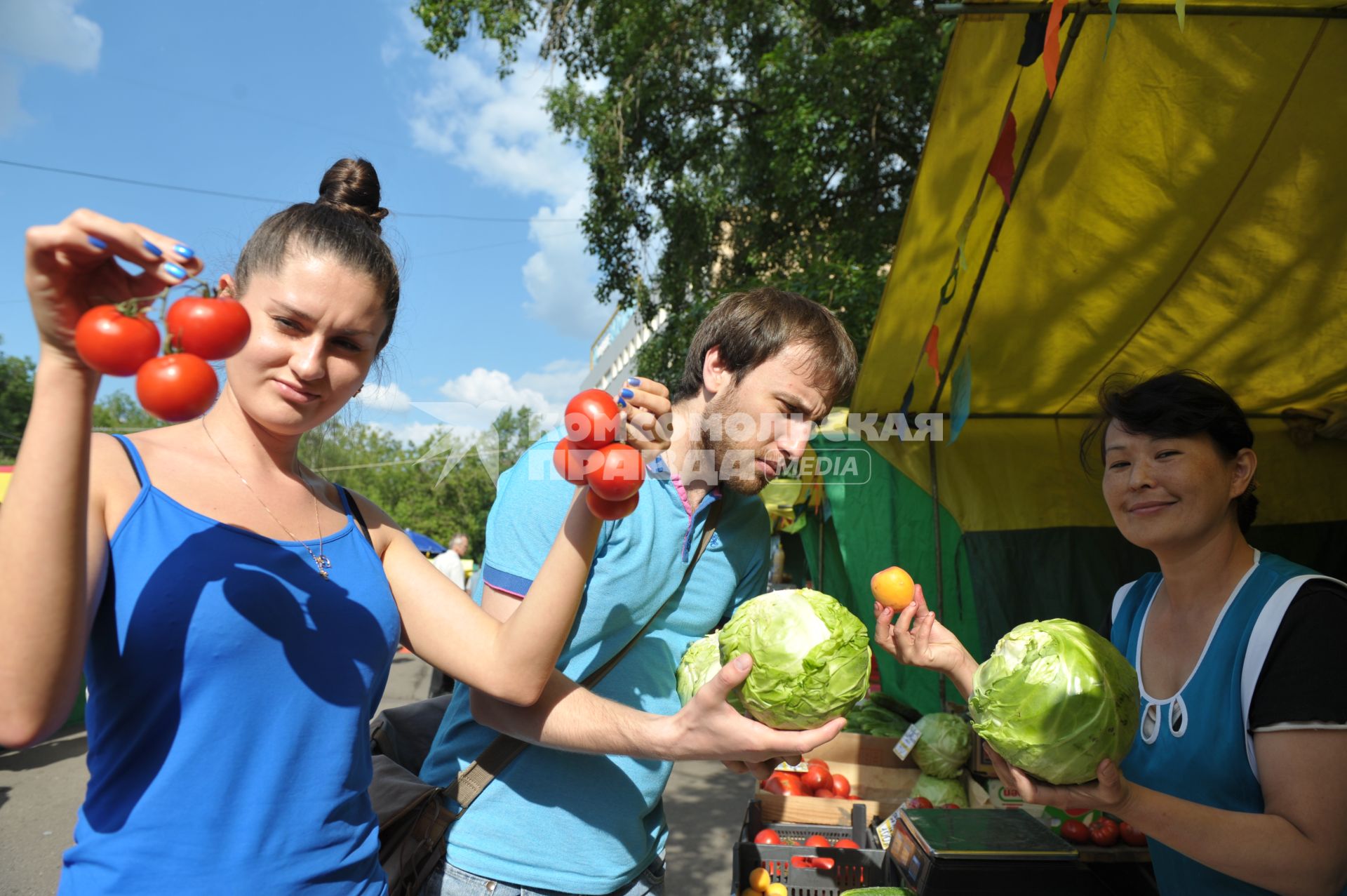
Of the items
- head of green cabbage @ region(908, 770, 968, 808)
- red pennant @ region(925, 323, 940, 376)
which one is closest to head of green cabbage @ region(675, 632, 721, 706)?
red pennant @ region(925, 323, 940, 376)

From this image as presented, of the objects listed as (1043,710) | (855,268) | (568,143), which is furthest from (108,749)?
(568,143)

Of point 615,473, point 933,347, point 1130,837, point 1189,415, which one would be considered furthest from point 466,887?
point 933,347

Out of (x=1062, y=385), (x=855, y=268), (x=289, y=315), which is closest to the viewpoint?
(x=289, y=315)

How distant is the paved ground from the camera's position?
5.34 meters

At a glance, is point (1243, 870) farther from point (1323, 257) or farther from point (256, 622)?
point (1323, 257)

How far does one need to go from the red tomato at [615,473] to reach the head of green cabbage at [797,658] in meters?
0.70

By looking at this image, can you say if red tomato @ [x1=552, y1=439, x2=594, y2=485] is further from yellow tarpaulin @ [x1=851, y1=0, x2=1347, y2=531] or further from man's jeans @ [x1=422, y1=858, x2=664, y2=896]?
yellow tarpaulin @ [x1=851, y1=0, x2=1347, y2=531]

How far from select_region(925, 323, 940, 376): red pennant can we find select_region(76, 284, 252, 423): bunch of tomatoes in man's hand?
361cm

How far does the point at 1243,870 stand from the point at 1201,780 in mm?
282

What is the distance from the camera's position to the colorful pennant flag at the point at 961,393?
3.96m

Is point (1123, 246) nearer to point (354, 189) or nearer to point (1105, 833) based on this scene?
point (1105, 833)

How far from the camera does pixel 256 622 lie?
133 centimetres

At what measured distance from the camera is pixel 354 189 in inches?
69.1

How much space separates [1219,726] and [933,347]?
101 inches
